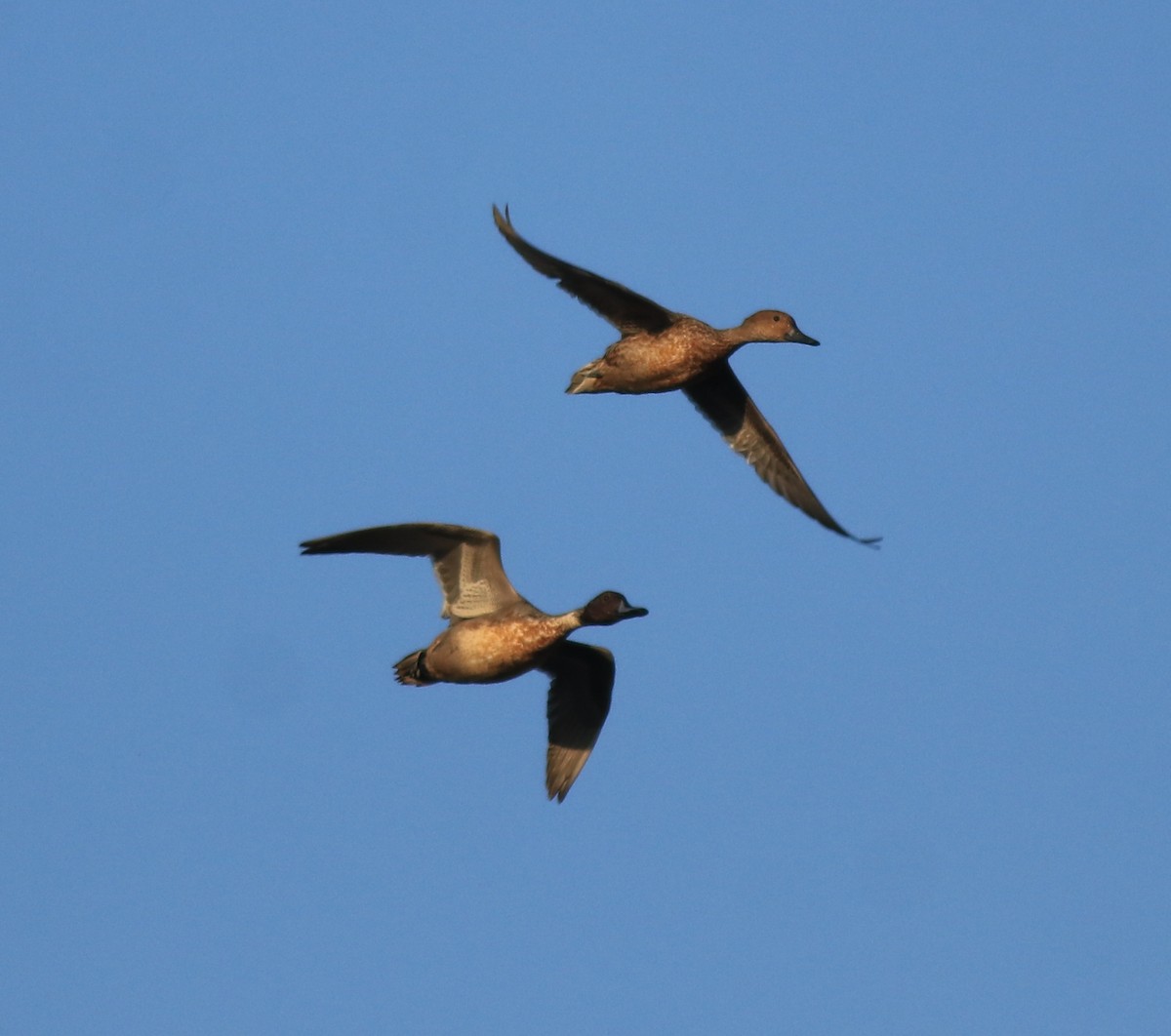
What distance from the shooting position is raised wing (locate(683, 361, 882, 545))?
21047 mm

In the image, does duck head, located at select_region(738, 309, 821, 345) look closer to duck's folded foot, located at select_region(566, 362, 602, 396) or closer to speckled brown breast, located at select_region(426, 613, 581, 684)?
duck's folded foot, located at select_region(566, 362, 602, 396)

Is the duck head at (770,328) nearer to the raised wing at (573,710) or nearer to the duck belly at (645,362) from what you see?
the duck belly at (645,362)

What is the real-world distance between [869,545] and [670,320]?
291cm

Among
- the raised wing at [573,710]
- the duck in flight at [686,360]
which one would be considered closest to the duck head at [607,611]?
the raised wing at [573,710]

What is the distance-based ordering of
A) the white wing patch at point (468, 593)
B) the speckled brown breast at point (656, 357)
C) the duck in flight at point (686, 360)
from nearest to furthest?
the white wing patch at point (468, 593)
the duck in flight at point (686, 360)
the speckled brown breast at point (656, 357)

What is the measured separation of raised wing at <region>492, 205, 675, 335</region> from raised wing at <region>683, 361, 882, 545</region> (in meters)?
1.33

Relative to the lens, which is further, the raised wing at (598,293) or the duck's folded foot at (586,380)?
the duck's folded foot at (586,380)

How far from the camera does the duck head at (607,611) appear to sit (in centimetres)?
1708

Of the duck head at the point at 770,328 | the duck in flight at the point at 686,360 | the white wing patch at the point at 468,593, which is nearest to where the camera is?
the white wing patch at the point at 468,593

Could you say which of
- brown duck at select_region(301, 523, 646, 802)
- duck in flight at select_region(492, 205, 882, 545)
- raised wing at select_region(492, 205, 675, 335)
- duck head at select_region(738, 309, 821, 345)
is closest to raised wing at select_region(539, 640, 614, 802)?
brown duck at select_region(301, 523, 646, 802)

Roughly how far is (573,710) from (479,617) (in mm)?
1640

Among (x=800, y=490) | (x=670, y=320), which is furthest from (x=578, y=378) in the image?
(x=800, y=490)

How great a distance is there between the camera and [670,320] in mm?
19875

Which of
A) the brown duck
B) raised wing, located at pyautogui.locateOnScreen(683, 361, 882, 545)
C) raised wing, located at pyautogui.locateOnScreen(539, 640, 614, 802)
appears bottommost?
raised wing, located at pyautogui.locateOnScreen(539, 640, 614, 802)
